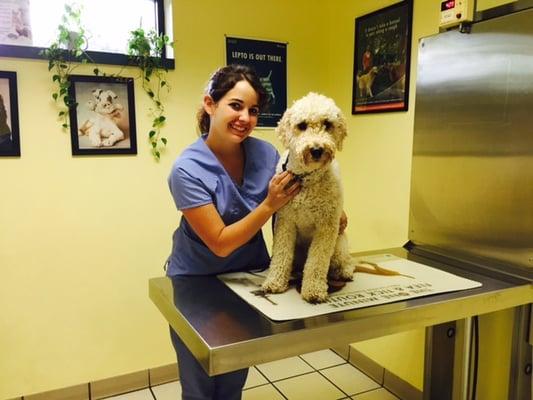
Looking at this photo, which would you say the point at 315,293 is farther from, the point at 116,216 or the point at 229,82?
the point at 116,216

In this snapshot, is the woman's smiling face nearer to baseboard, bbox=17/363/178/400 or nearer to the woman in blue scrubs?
the woman in blue scrubs

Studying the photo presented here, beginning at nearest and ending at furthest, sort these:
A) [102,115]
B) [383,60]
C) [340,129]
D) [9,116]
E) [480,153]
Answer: [340,129] < [480,153] < [9,116] < [102,115] < [383,60]

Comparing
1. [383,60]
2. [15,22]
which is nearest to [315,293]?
[383,60]

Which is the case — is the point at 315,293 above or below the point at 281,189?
below

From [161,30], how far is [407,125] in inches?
50.5

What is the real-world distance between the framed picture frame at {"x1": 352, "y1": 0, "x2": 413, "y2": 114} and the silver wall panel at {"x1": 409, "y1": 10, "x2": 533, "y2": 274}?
0.83ft

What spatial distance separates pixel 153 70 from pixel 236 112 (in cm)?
104

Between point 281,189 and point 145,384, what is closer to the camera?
point 281,189

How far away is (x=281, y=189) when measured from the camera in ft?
3.71

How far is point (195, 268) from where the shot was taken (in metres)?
1.34

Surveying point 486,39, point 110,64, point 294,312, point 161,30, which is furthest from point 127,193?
point 486,39

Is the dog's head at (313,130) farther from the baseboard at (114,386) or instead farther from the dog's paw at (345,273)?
the baseboard at (114,386)

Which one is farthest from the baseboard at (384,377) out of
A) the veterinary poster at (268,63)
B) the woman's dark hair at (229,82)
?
the woman's dark hair at (229,82)

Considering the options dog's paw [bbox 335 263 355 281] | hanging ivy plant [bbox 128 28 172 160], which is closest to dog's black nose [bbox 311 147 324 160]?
dog's paw [bbox 335 263 355 281]
